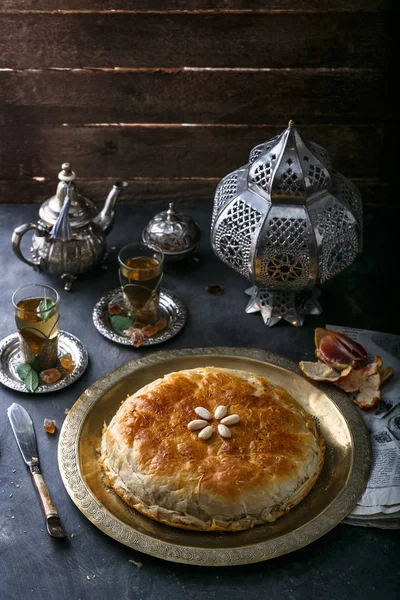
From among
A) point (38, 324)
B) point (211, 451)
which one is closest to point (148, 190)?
point (38, 324)

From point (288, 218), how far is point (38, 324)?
0.69 meters

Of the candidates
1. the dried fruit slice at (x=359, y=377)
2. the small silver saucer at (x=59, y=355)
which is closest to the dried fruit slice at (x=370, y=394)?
the dried fruit slice at (x=359, y=377)

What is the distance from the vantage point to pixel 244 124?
2549 millimetres

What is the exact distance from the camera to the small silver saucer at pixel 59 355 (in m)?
1.89

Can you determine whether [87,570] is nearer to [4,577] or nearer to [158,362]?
[4,577]

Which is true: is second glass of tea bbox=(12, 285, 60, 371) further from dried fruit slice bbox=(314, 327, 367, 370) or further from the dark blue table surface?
dried fruit slice bbox=(314, 327, 367, 370)

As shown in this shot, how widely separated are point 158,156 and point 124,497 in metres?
1.38

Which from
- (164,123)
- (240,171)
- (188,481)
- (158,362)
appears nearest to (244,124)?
(164,123)

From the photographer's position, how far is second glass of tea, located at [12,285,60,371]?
1882 mm

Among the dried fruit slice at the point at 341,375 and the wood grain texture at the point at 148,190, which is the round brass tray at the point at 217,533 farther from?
the wood grain texture at the point at 148,190

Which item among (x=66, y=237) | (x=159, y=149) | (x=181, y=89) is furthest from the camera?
(x=159, y=149)

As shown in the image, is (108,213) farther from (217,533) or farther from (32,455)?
(217,533)

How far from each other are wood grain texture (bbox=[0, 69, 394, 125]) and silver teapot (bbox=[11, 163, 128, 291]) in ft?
1.38

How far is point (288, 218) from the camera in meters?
1.95
